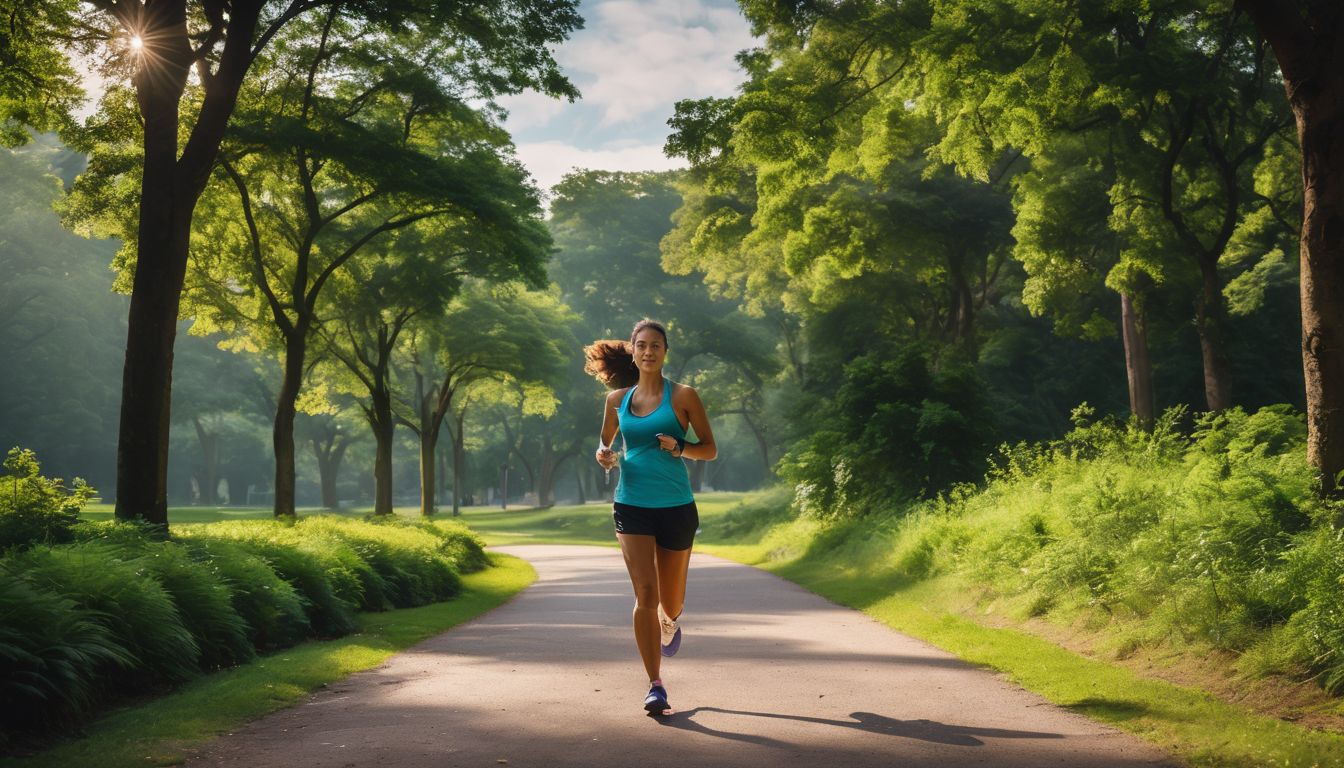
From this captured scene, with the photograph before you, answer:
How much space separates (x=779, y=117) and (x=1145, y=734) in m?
16.2

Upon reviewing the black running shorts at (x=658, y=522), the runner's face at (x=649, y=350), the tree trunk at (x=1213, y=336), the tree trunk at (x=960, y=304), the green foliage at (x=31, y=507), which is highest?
the tree trunk at (x=960, y=304)

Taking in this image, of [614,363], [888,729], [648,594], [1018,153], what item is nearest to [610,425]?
[614,363]

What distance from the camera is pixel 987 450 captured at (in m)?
23.5

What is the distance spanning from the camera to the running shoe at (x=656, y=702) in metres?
6.91

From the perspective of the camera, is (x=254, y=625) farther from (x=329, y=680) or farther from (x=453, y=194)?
(x=453, y=194)

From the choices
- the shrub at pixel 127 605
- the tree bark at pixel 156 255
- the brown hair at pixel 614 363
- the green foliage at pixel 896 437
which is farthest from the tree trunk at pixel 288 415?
the brown hair at pixel 614 363

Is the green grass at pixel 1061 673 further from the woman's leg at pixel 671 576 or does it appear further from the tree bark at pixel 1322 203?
the tree bark at pixel 1322 203

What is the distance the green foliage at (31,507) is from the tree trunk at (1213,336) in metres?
19.0

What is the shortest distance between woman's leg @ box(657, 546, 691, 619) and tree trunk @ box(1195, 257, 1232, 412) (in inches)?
693

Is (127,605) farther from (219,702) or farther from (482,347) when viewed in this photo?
(482,347)

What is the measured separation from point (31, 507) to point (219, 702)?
4391mm

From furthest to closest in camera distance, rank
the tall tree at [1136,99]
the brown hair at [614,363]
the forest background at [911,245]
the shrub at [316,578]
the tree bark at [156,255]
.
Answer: the tall tree at [1136,99] < the tree bark at [156,255] < the shrub at [316,578] < the forest background at [911,245] < the brown hair at [614,363]

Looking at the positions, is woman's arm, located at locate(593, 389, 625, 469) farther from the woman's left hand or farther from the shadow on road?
the shadow on road

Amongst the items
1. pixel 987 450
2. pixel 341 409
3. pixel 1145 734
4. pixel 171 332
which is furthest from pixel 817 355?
pixel 341 409
